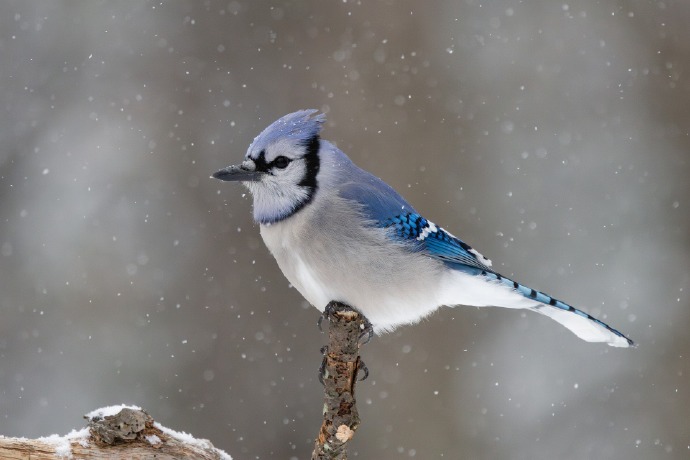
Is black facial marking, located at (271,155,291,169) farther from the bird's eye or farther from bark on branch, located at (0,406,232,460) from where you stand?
bark on branch, located at (0,406,232,460)

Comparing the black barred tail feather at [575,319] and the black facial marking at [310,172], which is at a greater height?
the black facial marking at [310,172]

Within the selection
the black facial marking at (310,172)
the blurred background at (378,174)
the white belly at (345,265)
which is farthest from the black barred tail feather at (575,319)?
the blurred background at (378,174)

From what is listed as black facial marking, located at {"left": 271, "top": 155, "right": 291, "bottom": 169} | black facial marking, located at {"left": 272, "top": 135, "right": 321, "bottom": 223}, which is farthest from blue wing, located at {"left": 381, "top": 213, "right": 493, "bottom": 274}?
black facial marking, located at {"left": 271, "top": 155, "right": 291, "bottom": 169}

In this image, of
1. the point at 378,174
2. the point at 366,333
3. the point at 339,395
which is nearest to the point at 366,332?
the point at 366,333

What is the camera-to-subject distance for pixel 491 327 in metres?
4.81

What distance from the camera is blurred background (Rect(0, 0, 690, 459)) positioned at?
453cm

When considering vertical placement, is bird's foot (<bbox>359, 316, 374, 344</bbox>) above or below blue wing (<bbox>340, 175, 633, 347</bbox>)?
below

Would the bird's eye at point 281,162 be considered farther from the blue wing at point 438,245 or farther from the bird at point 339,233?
the blue wing at point 438,245

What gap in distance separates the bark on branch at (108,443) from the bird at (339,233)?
Answer: 2.22 ft

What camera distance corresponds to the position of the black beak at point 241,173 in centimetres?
246

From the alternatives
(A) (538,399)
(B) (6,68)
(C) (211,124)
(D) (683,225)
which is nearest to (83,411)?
(C) (211,124)

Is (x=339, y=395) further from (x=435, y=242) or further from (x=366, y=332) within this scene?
(x=435, y=242)

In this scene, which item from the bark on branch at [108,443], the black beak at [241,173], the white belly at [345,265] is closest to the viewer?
the bark on branch at [108,443]

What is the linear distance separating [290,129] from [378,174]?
6.64 feet
